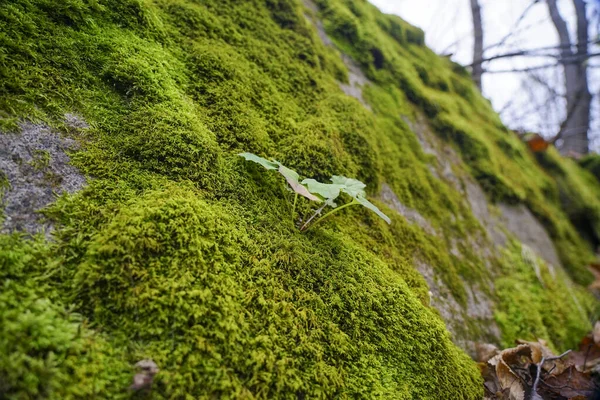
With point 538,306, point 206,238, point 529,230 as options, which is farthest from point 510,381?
point 529,230

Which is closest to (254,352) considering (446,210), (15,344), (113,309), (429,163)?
(113,309)

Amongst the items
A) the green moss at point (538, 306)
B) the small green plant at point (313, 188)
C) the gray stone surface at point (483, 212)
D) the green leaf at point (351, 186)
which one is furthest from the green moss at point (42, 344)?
the gray stone surface at point (483, 212)

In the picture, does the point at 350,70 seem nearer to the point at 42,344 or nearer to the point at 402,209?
the point at 402,209

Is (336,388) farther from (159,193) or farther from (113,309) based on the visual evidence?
(159,193)

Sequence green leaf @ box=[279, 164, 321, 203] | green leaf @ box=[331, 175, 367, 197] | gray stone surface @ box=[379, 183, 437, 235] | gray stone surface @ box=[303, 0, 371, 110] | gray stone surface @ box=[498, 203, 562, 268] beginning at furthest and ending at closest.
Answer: gray stone surface @ box=[498, 203, 562, 268], gray stone surface @ box=[303, 0, 371, 110], gray stone surface @ box=[379, 183, 437, 235], green leaf @ box=[331, 175, 367, 197], green leaf @ box=[279, 164, 321, 203]

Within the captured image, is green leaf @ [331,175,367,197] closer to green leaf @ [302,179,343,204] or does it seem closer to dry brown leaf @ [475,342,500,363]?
green leaf @ [302,179,343,204]

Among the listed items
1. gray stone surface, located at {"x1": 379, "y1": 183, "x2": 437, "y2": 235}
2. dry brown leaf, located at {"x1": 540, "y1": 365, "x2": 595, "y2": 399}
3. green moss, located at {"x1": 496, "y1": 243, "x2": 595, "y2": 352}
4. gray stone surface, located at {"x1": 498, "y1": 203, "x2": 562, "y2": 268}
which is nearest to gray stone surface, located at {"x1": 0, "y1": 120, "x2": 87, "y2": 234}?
gray stone surface, located at {"x1": 379, "y1": 183, "x2": 437, "y2": 235}
